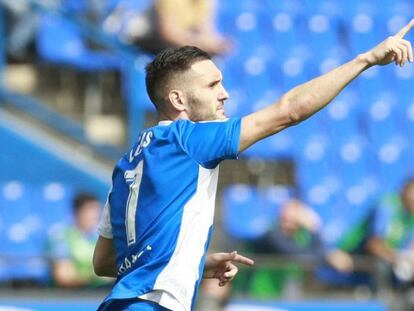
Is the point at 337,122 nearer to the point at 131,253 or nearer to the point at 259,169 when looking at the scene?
the point at 259,169

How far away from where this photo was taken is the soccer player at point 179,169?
3.96 metres

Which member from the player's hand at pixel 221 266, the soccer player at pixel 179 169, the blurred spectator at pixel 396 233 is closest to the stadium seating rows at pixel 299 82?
the blurred spectator at pixel 396 233

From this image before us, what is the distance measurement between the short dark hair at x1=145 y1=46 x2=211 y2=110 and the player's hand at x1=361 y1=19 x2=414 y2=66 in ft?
2.19

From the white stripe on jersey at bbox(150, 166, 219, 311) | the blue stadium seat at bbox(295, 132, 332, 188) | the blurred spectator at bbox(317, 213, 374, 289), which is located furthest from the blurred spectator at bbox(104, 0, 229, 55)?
the white stripe on jersey at bbox(150, 166, 219, 311)

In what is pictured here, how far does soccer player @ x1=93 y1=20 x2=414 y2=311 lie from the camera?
3955 millimetres

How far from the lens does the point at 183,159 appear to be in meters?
4.05

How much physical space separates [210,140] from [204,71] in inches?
12.4

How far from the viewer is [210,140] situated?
156 inches

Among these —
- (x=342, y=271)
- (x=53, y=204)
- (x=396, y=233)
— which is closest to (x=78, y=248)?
(x=53, y=204)

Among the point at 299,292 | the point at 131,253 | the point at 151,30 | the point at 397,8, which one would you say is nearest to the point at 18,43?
the point at 151,30

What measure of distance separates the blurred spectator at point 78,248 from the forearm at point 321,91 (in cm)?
478

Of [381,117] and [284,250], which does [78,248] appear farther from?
[381,117]

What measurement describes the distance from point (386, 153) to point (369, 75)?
1305 mm

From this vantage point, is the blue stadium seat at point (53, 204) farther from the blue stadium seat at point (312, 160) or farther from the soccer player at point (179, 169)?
the soccer player at point (179, 169)
